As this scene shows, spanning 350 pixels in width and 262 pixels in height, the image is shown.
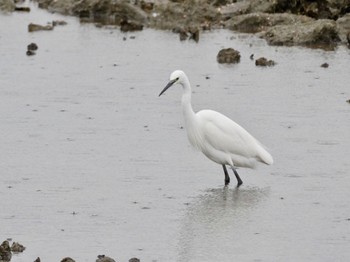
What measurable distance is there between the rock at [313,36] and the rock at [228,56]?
6.83ft

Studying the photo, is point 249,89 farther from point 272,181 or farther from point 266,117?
point 272,181

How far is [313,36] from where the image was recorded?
22.2m

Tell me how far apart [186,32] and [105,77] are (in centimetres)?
451

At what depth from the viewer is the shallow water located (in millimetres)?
10375

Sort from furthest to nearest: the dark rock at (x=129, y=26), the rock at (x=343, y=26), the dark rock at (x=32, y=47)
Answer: the dark rock at (x=129, y=26) → the rock at (x=343, y=26) → the dark rock at (x=32, y=47)

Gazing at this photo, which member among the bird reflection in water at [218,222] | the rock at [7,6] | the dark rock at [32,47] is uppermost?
the rock at [7,6]

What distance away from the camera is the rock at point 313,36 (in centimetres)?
2209

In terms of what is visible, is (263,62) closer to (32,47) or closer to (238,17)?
(32,47)

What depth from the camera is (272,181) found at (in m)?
12.8

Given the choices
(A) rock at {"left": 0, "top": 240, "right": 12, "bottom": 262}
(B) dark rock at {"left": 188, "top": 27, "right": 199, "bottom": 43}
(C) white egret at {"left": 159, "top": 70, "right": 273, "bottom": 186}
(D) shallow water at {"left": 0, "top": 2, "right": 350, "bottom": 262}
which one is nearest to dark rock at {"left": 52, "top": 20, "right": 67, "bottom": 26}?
(D) shallow water at {"left": 0, "top": 2, "right": 350, "bottom": 262}

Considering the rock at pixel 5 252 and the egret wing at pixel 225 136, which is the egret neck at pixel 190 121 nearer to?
the egret wing at pixel 225 136

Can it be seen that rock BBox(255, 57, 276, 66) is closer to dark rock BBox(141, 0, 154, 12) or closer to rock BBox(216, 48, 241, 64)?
rock BBox(216, 48, 241, 64)

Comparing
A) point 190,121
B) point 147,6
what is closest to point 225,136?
point 190,121

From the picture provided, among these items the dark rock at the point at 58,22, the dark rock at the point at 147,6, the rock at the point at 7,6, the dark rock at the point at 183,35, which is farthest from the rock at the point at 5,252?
the rock at the point at 7,6
